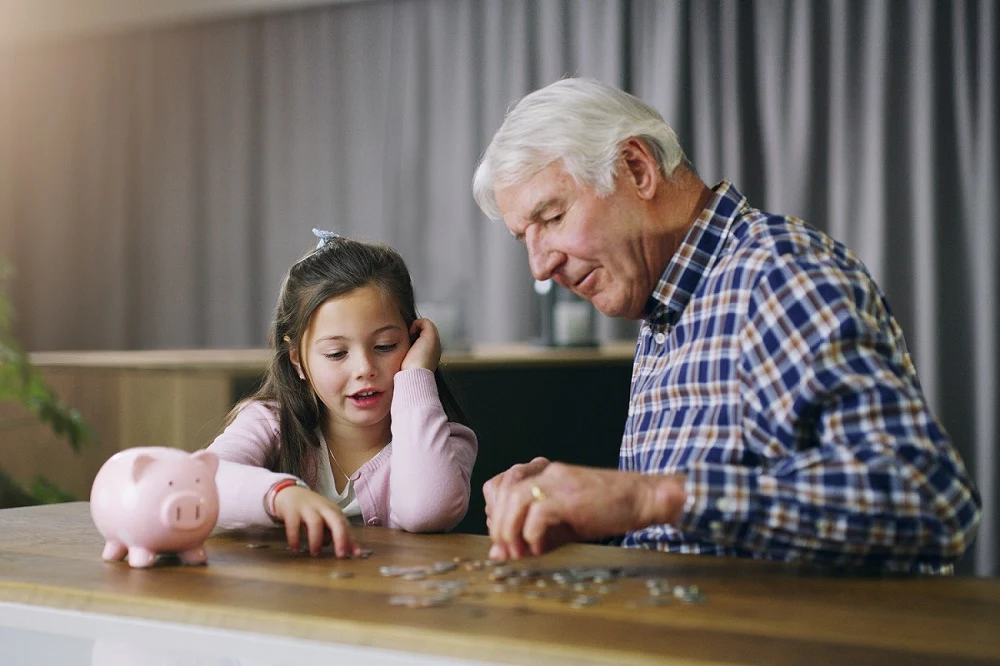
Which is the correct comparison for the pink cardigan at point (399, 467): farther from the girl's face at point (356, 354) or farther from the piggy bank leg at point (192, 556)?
the piggy bank leg at point (192, 556)

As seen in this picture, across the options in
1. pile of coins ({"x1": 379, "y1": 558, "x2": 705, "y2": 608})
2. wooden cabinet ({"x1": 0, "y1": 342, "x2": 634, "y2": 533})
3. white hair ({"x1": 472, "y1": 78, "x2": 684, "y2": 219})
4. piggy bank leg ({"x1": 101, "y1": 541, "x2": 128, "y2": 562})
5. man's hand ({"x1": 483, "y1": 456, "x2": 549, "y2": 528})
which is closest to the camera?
pile of coins ({"x1": 379, "y1": 558, "x2": 705, "y2": 608})

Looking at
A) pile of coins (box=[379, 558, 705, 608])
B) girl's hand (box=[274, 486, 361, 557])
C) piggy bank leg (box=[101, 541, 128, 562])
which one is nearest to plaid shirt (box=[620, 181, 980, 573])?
pile of coins (box=[379, 558, 705, 608])

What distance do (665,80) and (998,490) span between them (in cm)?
210

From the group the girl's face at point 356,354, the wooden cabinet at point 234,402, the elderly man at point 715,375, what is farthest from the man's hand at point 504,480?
the wooden cabinet at point 234,402

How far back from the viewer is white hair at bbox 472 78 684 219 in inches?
58.1

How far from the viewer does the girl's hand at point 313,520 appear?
124 centimetres

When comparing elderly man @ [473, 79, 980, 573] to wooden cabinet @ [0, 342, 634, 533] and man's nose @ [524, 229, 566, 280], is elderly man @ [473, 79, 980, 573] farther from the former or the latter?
wooden cabinet @ [0, 342, 634, 533]

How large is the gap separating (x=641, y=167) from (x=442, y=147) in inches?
144

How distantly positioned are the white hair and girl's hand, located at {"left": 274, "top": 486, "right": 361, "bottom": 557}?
498 millimetres

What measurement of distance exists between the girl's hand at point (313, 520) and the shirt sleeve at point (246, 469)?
67 mm

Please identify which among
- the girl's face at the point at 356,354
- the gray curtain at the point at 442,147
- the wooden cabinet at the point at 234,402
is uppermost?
the gray curtain at the point at 442,147

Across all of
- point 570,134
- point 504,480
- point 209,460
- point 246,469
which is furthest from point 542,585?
point 570,134

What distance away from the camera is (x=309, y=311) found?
1775mm

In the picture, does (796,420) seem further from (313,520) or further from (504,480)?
(313,520)
